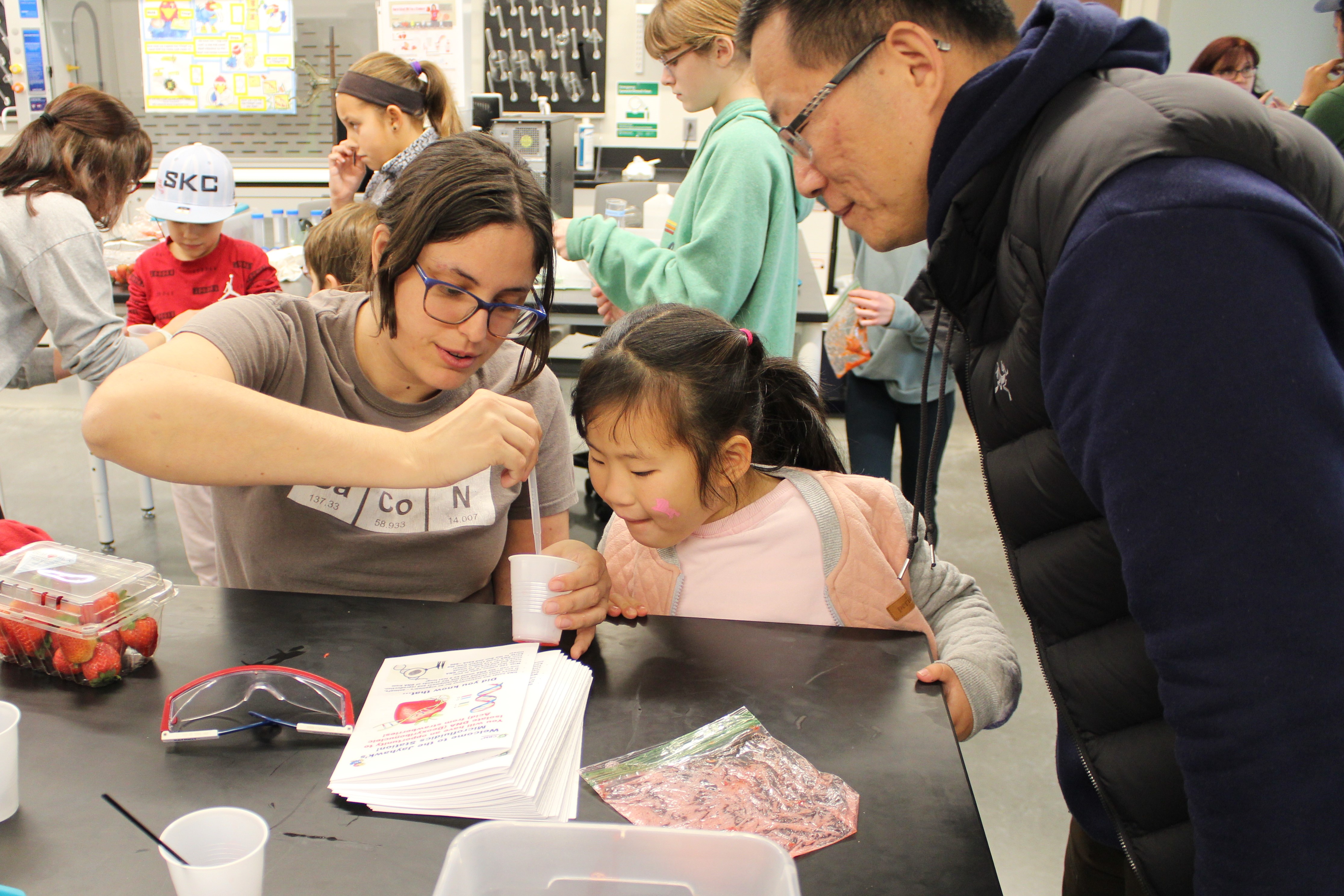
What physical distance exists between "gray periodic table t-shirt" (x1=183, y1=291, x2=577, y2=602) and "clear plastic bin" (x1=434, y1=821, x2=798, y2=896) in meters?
0.70

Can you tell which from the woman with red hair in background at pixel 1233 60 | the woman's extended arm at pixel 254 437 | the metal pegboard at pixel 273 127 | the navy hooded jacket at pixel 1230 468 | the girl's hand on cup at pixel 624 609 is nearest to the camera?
the navy hooded jacket at pixel 1230 468

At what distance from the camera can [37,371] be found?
2926 mm

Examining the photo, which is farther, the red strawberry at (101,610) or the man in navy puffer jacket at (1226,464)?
the red strawberry at (101,610)

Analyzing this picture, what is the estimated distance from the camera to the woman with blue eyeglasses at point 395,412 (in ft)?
3.59

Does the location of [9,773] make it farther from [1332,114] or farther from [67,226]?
[1332,114]

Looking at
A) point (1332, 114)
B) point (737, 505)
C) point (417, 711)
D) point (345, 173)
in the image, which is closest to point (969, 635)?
point (737, 505)

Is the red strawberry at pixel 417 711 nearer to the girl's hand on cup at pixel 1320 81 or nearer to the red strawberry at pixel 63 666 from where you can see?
the red strawberry at pixel 63 666

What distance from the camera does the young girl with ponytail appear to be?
4.27ft

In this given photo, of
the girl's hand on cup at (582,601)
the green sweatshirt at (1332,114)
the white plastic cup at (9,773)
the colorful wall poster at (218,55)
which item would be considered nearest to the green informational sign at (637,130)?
the colorful wall poster at (218,55)

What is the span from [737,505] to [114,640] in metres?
0.84

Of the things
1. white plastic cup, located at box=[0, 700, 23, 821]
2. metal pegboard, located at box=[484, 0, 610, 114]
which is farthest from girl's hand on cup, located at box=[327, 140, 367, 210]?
metal pegboard, located at box=[484, 0, 610, 114]

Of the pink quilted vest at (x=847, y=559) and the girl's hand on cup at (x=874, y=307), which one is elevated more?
the girl's hand on cup at (x=874, y=307)

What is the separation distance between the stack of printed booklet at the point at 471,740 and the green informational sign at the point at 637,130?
213 inches

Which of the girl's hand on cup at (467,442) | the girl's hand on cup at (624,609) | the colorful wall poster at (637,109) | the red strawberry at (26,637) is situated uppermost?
the colorful wall poster at (637,109)
